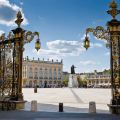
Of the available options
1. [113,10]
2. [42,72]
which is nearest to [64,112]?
[113,10]

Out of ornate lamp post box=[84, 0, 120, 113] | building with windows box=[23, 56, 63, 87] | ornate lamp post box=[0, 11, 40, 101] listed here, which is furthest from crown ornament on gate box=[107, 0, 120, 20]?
building with windows box=[23, 56, 63, 87]

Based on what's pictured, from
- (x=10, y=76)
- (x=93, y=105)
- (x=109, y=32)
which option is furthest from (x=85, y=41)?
(x=10, y=76)

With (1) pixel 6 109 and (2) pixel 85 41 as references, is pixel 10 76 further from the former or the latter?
(2) pixel 85 41

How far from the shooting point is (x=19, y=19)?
12133mm

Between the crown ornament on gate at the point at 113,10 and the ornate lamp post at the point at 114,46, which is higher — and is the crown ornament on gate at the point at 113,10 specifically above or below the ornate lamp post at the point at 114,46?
above

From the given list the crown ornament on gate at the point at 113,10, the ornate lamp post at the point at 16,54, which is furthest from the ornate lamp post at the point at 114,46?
the ornate lamp post at the point at 16,54

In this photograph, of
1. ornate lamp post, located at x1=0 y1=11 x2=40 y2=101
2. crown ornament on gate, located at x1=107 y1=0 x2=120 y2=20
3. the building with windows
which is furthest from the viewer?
the building with windows

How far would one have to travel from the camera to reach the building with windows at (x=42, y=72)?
8550 centimetres

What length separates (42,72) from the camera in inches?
3563

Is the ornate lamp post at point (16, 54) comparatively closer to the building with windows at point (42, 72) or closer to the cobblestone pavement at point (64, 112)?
the cobblestone pavement at point (64, 112)

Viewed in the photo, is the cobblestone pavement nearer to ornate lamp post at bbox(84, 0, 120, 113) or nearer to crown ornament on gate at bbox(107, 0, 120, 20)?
ornate lamp post at bbox(84, 0, 120, 113)

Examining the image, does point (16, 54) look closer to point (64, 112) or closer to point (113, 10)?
point (64, 112)

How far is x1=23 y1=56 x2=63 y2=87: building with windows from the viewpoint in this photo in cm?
8550

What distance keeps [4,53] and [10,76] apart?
1648 mm
